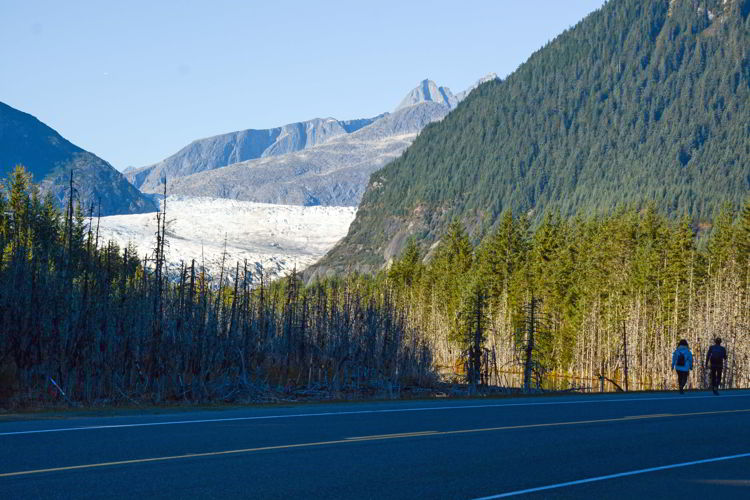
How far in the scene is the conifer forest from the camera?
1030 inches

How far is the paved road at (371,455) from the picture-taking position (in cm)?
978

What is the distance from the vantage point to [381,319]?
44.8 m

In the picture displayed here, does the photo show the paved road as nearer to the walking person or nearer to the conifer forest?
the conifer forest

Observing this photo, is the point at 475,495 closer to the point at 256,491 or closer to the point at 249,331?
the point at 256,491

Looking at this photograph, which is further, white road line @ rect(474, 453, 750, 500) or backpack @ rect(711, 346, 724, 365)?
backpack @ rect(711, 346, 724, 365)

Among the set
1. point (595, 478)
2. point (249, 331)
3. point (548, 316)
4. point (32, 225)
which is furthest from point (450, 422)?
point (548, 316)

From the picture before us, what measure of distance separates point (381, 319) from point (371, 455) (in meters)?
32.9

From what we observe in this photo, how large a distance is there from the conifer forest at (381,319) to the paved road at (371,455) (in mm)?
10422

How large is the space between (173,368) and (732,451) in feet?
60.7

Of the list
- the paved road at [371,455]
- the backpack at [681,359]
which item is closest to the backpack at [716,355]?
the backpack at [681,359]

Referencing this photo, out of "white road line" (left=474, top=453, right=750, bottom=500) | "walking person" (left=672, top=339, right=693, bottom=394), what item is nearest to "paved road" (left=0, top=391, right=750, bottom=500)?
"white road line" (left=474, top=453, right=750, bottom=500)

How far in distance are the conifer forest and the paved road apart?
34.2 ft

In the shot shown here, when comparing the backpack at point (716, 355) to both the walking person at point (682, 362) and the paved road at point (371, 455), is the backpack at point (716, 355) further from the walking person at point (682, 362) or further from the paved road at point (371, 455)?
the paved road at point (371, 455)

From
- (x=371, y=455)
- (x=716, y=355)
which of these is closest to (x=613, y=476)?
(x=371, y=455)
